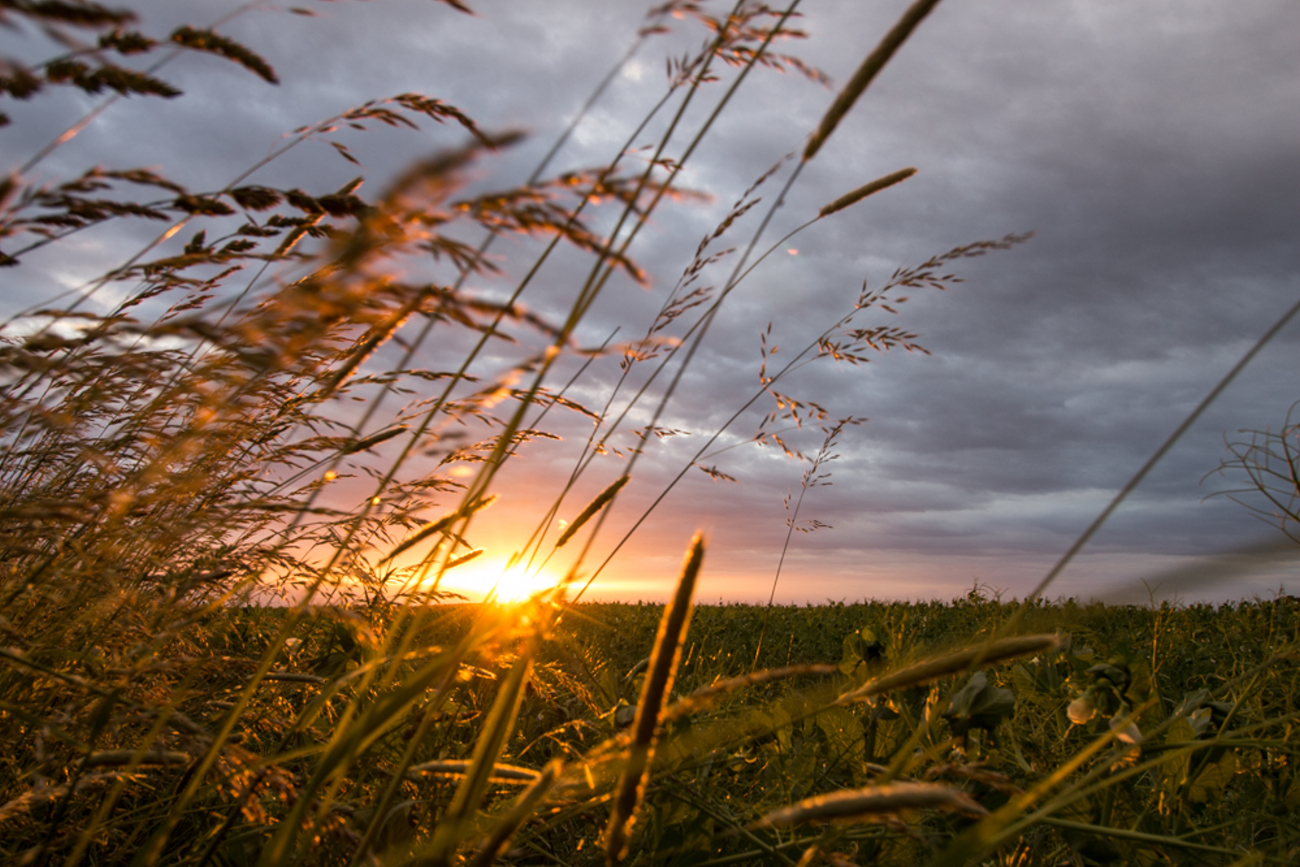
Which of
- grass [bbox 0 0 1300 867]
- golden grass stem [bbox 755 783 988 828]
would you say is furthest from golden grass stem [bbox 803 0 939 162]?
golden grass stem [bbox 755 783 988 828]

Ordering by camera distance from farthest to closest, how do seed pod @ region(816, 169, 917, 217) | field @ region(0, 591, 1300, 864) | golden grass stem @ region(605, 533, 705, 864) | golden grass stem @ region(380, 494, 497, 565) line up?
seed pod @ region(816, 169, 917, 217)
golden grass stem @ region(380, 494, 497, 565)
field @ region(0, 591, 1300, 864)
golden grass stem @ region(605, 533, 705, 864)

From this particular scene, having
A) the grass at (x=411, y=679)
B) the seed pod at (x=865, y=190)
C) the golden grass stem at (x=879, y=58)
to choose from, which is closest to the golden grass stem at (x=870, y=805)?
the grass at (x=411, y=679)

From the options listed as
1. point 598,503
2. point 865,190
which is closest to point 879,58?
point 865,190

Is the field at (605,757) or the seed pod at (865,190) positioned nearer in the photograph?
the field at (605,757)

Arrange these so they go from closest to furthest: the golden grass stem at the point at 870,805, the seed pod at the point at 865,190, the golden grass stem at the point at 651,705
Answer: the golden grass stem at the point at 870,805 → the golden grass stem at the point at 651,705 → the seed pod at the point at 865,190

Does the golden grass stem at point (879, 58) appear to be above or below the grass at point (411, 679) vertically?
above

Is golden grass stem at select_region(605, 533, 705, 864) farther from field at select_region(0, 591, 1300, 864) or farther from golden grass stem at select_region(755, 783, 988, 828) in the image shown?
golden grass stem at select_region(755, 783, 988, 828)

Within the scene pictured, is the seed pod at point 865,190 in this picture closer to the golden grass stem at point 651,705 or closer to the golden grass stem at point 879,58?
the golden grass stem at point 879,58

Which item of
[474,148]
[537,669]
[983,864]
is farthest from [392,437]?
[983,864]

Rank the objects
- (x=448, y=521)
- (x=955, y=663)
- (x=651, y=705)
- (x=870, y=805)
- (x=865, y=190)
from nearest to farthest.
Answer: (x=870, y=805), (x=651, y=705), (x=955, y=663), (x=448, y=521), (x=865, y=190)

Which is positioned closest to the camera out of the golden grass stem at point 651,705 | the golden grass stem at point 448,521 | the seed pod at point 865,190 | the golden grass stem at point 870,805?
the golden grass stem at point 870,805

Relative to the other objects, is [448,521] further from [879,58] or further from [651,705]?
[879,58]

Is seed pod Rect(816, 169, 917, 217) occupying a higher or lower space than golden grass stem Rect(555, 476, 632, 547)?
higher

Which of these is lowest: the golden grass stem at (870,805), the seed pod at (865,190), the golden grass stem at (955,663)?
the golden grass stem at (870,805)
